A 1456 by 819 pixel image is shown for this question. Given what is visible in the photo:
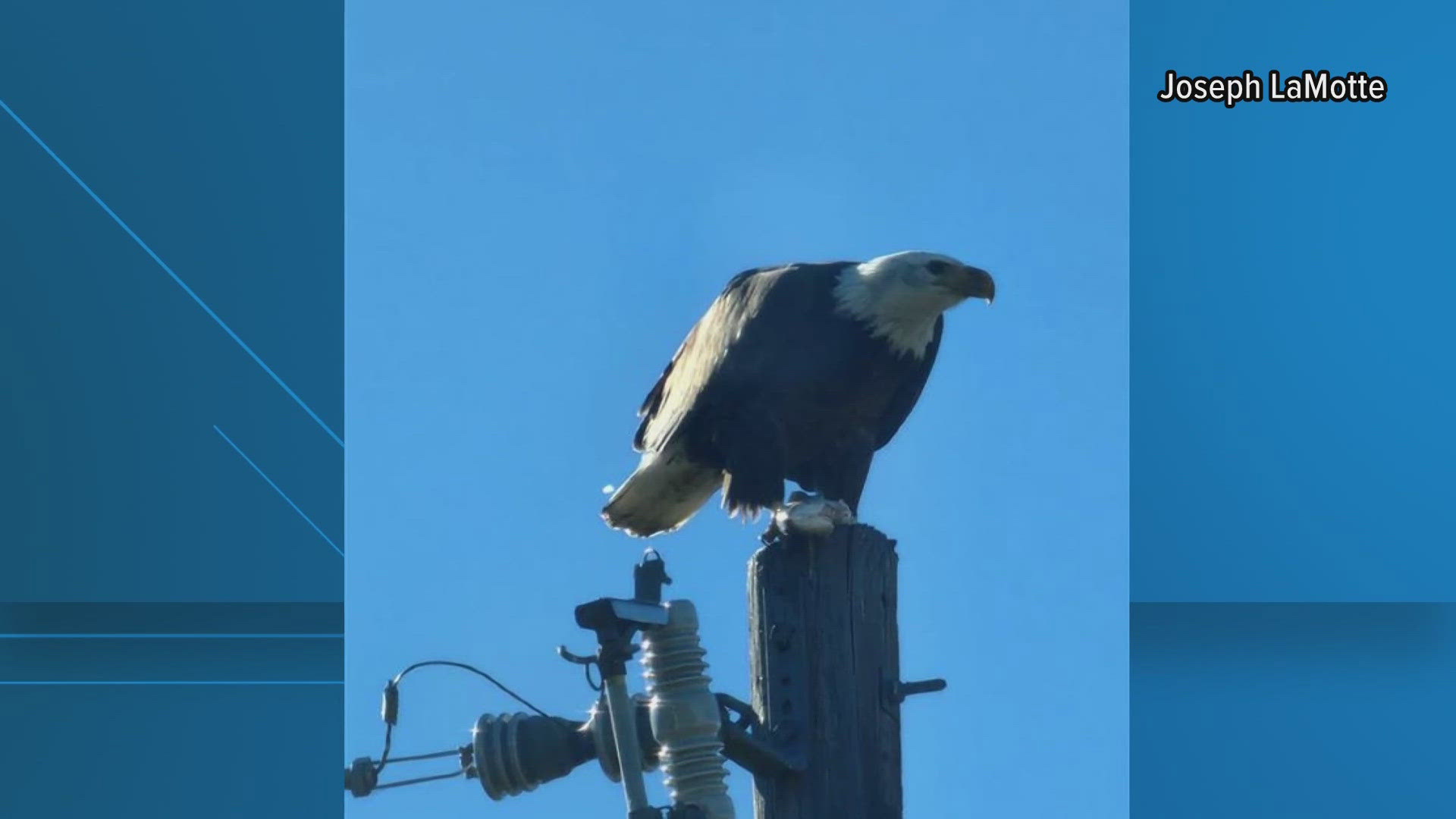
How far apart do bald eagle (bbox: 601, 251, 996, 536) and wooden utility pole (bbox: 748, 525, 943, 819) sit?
140cm

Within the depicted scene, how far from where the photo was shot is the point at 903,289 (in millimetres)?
5781

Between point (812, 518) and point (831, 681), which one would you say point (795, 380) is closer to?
point (812, 518)

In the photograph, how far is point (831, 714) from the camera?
4.01 m

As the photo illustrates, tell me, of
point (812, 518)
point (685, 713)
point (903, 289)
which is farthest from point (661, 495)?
point (685, 713)

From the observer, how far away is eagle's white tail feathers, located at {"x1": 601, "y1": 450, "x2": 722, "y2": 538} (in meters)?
6.00

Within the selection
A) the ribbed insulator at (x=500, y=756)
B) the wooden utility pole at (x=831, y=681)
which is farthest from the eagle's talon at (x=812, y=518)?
the ribbed insulator at (x=500, y=756)

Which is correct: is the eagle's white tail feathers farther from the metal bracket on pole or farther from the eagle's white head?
the metal bracket on pole

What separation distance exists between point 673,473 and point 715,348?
1.48ft

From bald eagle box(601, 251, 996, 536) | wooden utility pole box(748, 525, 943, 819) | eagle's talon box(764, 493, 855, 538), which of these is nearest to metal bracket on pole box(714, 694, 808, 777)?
wooden utility pole box(748, 525, 943, 819)

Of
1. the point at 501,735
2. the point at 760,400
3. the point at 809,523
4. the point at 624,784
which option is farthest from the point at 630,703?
the point at 760,400

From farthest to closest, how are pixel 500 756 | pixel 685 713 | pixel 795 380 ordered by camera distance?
pixel 795 380, pixel 500 756, pixel 685 713

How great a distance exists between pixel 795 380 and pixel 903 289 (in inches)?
16.4

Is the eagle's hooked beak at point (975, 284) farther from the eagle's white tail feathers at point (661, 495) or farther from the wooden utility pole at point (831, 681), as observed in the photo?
the wooden utility pole at point (831, 681)

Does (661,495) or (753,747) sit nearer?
(753,747)
